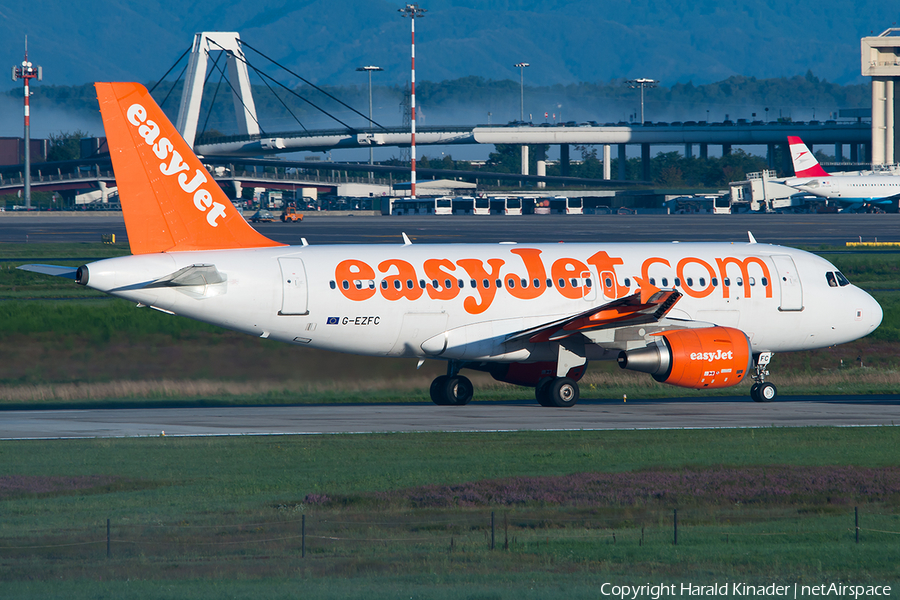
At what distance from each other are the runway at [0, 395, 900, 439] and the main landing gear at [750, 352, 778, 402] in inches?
17.2

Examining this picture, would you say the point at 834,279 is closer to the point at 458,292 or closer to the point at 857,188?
the point at 458,292

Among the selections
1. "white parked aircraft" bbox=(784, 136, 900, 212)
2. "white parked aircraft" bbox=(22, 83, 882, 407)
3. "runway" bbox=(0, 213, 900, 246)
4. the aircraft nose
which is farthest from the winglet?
"white parked aircraft" bbox=(784, 136, 900, 212)

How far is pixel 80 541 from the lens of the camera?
17219 millimetres

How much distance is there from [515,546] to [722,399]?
69.3 ft

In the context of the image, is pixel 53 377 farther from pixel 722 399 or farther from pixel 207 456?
pixel 722 399

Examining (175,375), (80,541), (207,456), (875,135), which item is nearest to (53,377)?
(175,375)

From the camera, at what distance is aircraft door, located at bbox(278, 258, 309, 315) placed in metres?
31.4

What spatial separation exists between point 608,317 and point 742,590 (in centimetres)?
1781

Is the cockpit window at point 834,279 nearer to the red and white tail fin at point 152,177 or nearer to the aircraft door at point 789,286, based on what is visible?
the aircraft door at point 789,286

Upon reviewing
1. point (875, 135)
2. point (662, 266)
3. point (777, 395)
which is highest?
point (875, 135)

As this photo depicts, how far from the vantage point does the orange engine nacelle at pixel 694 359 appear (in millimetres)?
31969

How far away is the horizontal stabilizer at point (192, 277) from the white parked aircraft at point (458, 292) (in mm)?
37

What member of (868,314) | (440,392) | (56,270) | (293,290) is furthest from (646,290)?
(56,270)

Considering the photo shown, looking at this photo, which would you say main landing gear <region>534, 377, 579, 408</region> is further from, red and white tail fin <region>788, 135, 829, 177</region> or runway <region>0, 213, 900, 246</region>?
red and white tail fin <region>788, 135, 829, 177</region>
